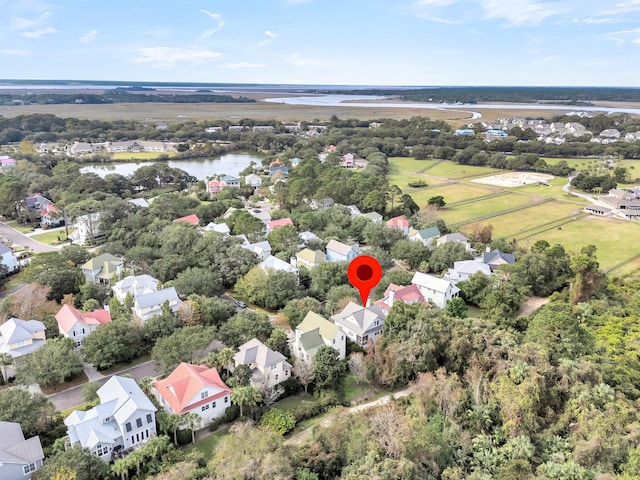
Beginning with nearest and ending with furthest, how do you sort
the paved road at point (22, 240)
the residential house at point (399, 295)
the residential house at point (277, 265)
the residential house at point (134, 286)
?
the residential house at point (399, 295) → the residential house at point (134, 286) → the residential house at point (277, 265) → the paved road at point (22, 240)

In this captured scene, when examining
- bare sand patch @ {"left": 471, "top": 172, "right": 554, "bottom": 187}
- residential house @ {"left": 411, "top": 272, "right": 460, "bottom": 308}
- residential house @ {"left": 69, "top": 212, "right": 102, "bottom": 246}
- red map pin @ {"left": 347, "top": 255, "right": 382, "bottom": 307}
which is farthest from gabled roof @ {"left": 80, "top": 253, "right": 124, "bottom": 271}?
bare sand patch @ {"left": 471, "top": 172, "right": 554, "bottom": 187}

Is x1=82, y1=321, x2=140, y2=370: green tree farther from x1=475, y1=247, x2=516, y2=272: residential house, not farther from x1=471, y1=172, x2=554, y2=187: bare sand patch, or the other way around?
x1=471, y1=172, x2=554, y2=187: bare sand patch

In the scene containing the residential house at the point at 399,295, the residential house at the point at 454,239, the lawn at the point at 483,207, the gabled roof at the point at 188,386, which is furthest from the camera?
the lawn at the point at 483,207

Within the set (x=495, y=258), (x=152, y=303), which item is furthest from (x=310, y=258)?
(x=495, y=258)

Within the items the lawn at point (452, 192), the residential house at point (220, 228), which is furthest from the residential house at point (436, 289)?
the lawn at point (452, 192)

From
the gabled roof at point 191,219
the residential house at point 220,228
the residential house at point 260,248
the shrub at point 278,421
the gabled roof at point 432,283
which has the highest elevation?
the gabled roof at point 191,219

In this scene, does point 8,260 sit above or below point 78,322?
above

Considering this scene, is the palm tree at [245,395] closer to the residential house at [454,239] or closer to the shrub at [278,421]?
the shrub at [278,421]

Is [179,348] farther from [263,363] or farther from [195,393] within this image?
[263,363]
